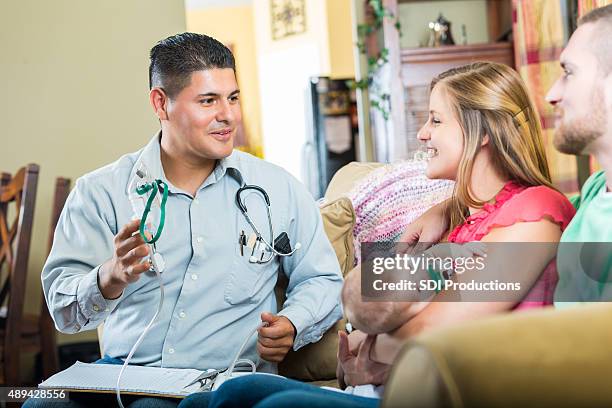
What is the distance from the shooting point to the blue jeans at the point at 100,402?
151 cm

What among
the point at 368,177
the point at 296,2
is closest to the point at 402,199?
the point at 368,177

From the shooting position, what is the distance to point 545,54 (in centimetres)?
329

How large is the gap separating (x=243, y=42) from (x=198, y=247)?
7.44m

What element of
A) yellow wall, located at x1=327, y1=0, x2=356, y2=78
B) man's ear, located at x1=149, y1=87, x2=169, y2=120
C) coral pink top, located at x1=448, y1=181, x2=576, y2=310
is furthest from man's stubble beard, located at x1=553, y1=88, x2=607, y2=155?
yellow wall, located at x1=327, y1=0, x2=356, y2=78

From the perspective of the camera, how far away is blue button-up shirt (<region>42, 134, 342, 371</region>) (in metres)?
1.73

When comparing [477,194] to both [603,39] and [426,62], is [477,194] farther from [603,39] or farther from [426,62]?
[426,62]

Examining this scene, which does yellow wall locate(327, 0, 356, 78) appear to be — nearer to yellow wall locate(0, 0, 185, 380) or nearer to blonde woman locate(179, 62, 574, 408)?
yellow wall locate(0, 0, 185, 380)

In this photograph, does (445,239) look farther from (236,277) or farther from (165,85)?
(165,85)

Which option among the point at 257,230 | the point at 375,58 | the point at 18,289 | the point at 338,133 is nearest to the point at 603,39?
the point at 257,230

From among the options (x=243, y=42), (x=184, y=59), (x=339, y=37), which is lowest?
(x=184, y=59)

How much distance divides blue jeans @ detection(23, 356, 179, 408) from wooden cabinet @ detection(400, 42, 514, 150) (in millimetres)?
2815

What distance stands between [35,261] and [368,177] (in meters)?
2.29

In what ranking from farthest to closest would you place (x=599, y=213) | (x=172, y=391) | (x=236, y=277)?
1. (x=236, y=277)
2. (x=172, y=391)
3. (x=599, y=213)

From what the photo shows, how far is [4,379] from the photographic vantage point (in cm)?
284
